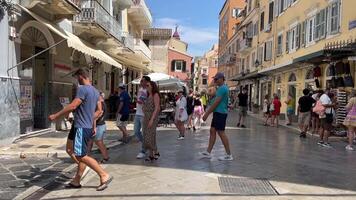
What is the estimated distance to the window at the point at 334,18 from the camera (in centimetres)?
1922

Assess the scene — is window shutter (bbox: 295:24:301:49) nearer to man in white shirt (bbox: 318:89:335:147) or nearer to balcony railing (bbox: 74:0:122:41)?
balcony railing (bbox: 74:0:122:41)

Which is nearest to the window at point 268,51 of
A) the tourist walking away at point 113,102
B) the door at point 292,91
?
the door at point 292,91

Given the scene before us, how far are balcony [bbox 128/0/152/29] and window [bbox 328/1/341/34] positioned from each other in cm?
1367

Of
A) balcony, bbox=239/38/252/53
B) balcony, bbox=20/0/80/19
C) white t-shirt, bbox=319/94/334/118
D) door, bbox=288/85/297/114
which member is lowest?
white t-shirt, bbox=319/94/334/118

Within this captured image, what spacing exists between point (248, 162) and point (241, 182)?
2159 millimetres

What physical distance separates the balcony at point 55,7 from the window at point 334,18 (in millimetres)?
10945

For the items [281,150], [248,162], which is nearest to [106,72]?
[281,150]

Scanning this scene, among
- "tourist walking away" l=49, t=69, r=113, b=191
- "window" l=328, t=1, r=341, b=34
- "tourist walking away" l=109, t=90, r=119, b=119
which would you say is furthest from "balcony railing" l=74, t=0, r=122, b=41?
"tourist walking away" l=49, t=69, r=113, b=191

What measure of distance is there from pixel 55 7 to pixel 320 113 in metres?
8.60

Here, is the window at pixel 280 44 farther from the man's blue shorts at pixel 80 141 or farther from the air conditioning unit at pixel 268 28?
the man's blue shorts at pixel 80 141

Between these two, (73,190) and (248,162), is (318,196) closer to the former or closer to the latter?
(248,162)

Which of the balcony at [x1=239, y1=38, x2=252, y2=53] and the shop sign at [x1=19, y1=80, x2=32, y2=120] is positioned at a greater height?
the balcony at [x1=239, y1=38, x2=252, y2=53]

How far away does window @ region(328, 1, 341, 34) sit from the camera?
63.1 ft

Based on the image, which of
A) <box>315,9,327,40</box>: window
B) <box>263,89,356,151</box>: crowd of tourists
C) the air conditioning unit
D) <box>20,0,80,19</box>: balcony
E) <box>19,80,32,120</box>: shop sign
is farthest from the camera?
the air conditioning unit
